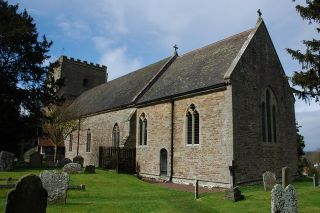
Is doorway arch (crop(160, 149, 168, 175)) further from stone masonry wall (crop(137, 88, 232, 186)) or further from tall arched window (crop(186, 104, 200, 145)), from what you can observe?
tall arched window (crop(186, 104, 200, 145))

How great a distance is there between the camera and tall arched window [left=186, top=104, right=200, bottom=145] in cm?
2127

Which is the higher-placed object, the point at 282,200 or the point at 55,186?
the point at 55,186

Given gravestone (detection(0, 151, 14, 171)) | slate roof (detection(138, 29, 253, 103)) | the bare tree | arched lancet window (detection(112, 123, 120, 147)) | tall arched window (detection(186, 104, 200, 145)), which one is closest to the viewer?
tall arched window (detection(186, 104, 200, 145))

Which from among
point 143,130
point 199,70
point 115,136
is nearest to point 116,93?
point 115,136

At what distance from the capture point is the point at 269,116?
2256cm

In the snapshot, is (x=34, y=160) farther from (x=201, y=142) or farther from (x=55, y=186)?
(x=55, y=186)

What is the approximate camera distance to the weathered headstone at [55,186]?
1232cm

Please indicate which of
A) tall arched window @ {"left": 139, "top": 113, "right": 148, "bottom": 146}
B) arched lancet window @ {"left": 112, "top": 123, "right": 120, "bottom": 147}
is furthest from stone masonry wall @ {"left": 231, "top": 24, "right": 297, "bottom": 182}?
arched lancet window @ {"left": 112, "top": 123, "right": 120, "bottom": 147}

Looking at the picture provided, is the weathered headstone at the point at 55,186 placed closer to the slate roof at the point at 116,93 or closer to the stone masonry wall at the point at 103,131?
the stone masonry wall at the point at 103,131

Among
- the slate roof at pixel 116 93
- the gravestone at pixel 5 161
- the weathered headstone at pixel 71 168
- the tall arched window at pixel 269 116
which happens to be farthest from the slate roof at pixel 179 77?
the gravestone at pixel 5 161

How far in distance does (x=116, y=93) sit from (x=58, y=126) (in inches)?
305

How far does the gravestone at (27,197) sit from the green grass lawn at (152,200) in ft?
11.3

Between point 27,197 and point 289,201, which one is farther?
point 289,201

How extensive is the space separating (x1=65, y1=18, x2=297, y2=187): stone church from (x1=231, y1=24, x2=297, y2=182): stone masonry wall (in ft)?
0.20
